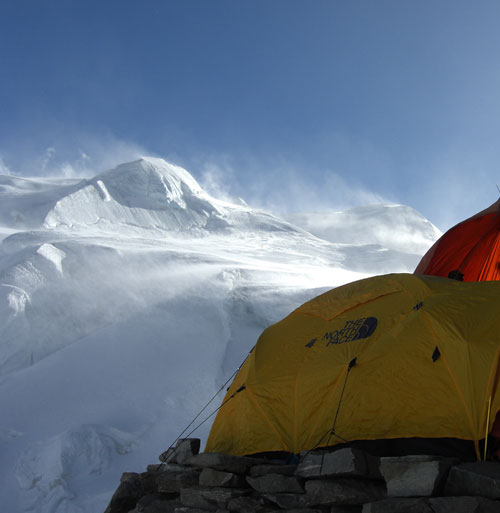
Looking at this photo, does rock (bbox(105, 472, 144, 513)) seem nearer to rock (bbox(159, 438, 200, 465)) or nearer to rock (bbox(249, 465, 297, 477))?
rock (bbox(159, 438, 200, 465))

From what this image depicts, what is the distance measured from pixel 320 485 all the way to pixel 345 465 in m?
0.34

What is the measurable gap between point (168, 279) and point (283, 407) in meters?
15.2

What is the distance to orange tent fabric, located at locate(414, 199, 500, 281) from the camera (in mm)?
7402

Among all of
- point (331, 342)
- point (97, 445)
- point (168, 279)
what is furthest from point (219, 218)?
point (331, 342)

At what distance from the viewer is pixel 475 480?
3.40 m

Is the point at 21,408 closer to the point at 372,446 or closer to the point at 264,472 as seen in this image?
the point at 264,472

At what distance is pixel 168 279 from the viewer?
65.8 ft

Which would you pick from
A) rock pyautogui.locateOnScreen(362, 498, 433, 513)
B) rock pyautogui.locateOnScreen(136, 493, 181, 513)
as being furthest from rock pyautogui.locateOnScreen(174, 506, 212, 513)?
rock pyautogui.locateOnScreen(362, 498, 433, 513)

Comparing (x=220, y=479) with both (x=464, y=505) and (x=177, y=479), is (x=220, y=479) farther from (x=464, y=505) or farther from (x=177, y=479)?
(x=464, y=505)

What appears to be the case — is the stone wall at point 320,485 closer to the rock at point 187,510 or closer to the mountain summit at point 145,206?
the rock at point 187,510

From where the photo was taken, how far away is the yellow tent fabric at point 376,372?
4.35 metres

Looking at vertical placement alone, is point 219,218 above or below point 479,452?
above

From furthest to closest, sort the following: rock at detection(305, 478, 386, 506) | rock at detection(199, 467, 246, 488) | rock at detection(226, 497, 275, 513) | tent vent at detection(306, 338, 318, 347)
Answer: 1. tent vent at detection(306, 338, 318, 347)
2. rock at detection(199, 467, 246, 488)
3. rock at detection(226, 497, 275, 513)
4. rock at detection(305, 478, 386, 506)

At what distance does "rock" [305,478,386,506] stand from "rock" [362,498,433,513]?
0.88 ft
